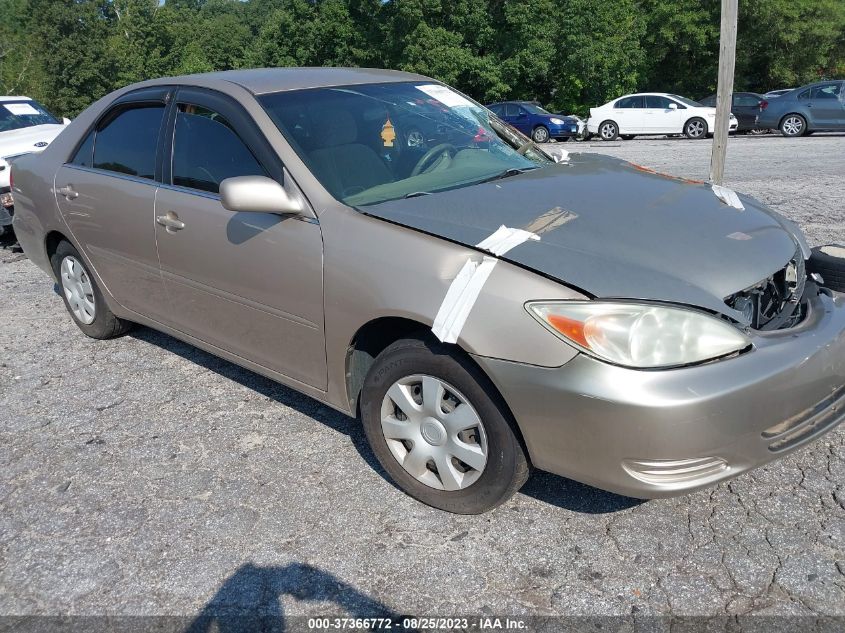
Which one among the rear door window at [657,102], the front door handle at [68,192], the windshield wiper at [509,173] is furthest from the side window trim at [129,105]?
the rear door window at [657,102]

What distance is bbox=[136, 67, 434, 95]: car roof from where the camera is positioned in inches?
151

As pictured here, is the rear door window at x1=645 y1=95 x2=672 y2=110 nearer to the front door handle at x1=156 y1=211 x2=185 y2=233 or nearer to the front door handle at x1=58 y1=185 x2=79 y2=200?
the front door handle at x1=58 y1=185 x2=79 y2=200

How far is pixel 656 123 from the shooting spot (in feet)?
71.7

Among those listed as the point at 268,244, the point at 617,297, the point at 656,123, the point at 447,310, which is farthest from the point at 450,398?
the point at 656,123

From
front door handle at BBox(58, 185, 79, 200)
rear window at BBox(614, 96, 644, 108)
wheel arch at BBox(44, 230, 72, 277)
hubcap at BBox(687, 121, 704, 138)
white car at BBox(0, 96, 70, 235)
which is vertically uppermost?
front door handle at BBox(58, 185, 79, 200)

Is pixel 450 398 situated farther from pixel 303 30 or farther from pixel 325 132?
pixel 303 30

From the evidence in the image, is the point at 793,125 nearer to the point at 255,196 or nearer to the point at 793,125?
the point at 793,125

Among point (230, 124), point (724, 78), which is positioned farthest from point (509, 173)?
point (724, 78)

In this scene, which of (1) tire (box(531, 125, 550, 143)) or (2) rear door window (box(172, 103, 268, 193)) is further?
(1) tire (box(531, 125, 550, 143))

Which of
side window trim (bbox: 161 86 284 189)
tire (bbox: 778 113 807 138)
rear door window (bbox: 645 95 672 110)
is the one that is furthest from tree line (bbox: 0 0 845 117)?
side window trim (bbox: 161 86 284 189)

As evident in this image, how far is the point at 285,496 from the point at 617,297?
5.52 ft

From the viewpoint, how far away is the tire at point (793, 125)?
760 inches

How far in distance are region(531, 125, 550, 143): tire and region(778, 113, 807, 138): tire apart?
686cm

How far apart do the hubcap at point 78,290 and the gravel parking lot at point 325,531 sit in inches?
39.6
